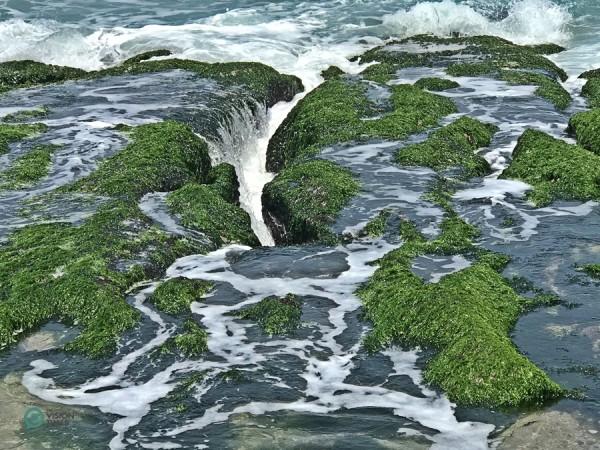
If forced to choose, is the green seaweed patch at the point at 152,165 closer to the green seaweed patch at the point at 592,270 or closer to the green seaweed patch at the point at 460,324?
the green seaweed patch at the point at 460,324


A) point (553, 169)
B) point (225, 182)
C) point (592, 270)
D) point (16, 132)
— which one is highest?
point (16, 132)

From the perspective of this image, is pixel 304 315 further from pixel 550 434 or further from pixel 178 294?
pixel 550 434

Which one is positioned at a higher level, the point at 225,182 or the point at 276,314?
the point at 225,182

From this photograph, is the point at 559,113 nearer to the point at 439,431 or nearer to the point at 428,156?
the point at 428,156

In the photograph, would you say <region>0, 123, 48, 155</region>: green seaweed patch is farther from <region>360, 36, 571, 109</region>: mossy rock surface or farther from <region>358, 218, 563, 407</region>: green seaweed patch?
<region>360, 36, 571, 109</region>: mossy rock surface

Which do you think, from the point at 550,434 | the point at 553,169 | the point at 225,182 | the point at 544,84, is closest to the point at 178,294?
the point at 225,182

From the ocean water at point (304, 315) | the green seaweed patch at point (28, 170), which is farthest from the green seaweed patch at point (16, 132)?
the green seaweed patch at point (28, 170)
